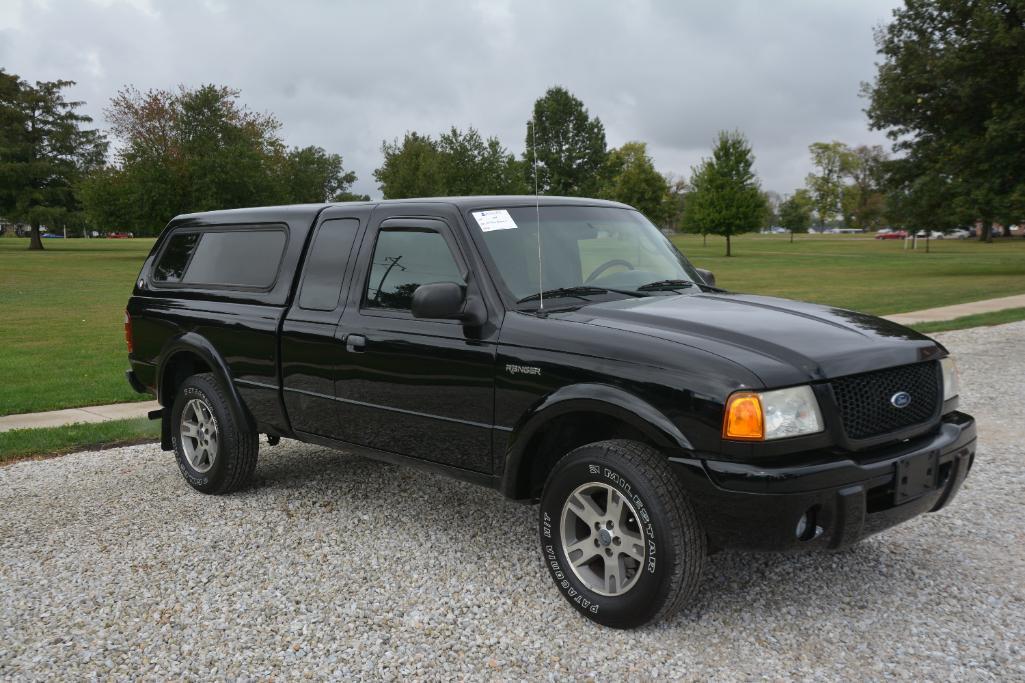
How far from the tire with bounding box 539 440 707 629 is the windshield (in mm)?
988

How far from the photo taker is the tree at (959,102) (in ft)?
96.7

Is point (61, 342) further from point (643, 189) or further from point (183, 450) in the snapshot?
point (643, 189)

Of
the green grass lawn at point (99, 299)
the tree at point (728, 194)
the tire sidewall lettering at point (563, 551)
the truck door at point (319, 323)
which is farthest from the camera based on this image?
the tree at point (728, 194)

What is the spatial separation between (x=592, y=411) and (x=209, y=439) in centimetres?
306

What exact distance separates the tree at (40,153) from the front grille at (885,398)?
224 ft

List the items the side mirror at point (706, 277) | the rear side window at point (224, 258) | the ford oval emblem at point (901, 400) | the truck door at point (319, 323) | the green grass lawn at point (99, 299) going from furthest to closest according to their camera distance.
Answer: the green grass lawn at point (99, 299)
the rear side window at point (224, 258)
the side mirror at point (706, 277)
the truck door at point (319, 323)
the ford oval emblem at point (901, 400)

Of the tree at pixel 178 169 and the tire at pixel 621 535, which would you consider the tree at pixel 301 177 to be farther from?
the tire at pixel 621 535

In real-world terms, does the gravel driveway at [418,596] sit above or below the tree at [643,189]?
below

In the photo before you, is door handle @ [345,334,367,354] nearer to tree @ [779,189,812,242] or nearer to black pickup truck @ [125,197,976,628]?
black pickup truck @ [125,197,976,628]

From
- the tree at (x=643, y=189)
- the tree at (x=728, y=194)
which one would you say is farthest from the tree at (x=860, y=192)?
the tree at (x=728, y=194)

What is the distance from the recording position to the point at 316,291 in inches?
201

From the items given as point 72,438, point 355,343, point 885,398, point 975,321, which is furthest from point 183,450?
point 975,321

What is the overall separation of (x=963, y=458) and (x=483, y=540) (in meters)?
2.43

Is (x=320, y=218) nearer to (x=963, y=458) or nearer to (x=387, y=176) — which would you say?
(x=963, y=458)
